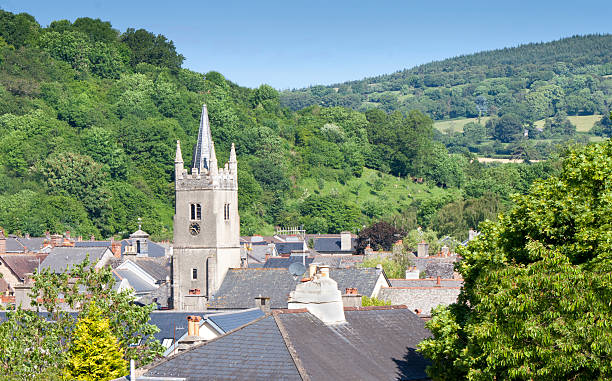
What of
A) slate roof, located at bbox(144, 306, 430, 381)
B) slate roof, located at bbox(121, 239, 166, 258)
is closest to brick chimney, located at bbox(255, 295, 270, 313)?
slate roof, located at bbox(144, 306, 430, 381)

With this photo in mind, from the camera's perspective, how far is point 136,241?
91875 mm

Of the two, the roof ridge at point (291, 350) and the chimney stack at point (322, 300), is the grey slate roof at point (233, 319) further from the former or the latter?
the roof ridge at point (291, 350)

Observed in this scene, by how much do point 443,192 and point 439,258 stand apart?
102m

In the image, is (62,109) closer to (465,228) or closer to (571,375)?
(465,228)

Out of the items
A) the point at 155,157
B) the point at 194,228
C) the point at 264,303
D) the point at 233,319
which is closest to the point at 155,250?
the point at 194,228

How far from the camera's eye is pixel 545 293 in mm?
26219

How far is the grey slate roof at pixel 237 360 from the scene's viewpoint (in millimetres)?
26266

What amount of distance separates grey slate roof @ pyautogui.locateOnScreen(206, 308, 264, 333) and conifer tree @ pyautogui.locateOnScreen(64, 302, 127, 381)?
281 centimetres

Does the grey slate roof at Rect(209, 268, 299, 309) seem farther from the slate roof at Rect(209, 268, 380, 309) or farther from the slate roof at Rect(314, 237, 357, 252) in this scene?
the slate roof at Rect(314, 237, 357, 252)

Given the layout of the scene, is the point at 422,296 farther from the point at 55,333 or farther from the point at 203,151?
the point at 55,333

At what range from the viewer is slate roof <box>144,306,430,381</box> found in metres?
26.5

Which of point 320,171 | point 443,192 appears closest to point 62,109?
point 320,171

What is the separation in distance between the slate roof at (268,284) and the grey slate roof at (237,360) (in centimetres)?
2755

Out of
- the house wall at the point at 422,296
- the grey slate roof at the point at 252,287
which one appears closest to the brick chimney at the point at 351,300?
the house wall at the point at 422,296
